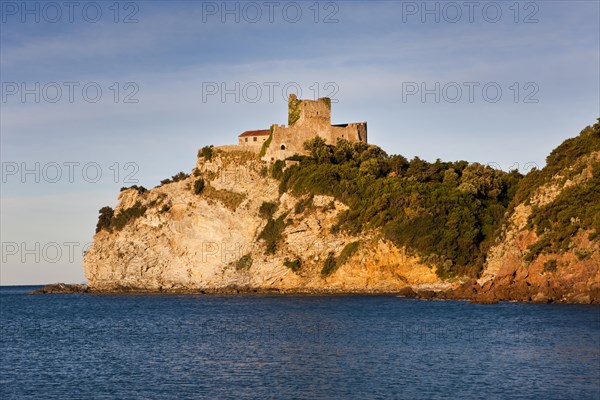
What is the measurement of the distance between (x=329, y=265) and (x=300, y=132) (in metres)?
16.7

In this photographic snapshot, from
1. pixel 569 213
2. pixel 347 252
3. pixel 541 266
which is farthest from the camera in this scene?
pixel 347 252

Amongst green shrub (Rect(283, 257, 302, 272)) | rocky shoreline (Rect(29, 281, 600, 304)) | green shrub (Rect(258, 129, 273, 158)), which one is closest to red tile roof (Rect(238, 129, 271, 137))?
green shrub (Rect(258, 129, 273, 158))

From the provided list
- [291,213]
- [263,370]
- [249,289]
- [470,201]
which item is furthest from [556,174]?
[263,370]

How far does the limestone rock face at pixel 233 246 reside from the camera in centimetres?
7169

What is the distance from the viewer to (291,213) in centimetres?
7769

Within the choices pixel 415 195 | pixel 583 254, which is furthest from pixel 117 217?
pixel 583 254

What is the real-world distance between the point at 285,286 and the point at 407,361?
42.2 m

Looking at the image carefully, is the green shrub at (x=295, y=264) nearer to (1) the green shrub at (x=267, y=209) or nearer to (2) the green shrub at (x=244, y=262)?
(2) the green shrub at (x=244, y=262)

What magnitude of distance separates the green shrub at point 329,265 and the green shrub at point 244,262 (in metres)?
8.63

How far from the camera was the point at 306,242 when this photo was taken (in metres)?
75.4

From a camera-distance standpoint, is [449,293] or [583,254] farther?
[449,293]

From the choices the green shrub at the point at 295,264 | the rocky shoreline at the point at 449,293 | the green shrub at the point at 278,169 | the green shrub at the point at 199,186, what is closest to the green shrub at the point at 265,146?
the green shrub at the point at 278,169

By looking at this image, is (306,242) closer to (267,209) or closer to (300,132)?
(267,209)

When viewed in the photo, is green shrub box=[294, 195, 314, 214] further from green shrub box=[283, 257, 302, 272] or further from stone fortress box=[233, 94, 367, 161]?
stone fortress box=[233, 94, 367, 161]
